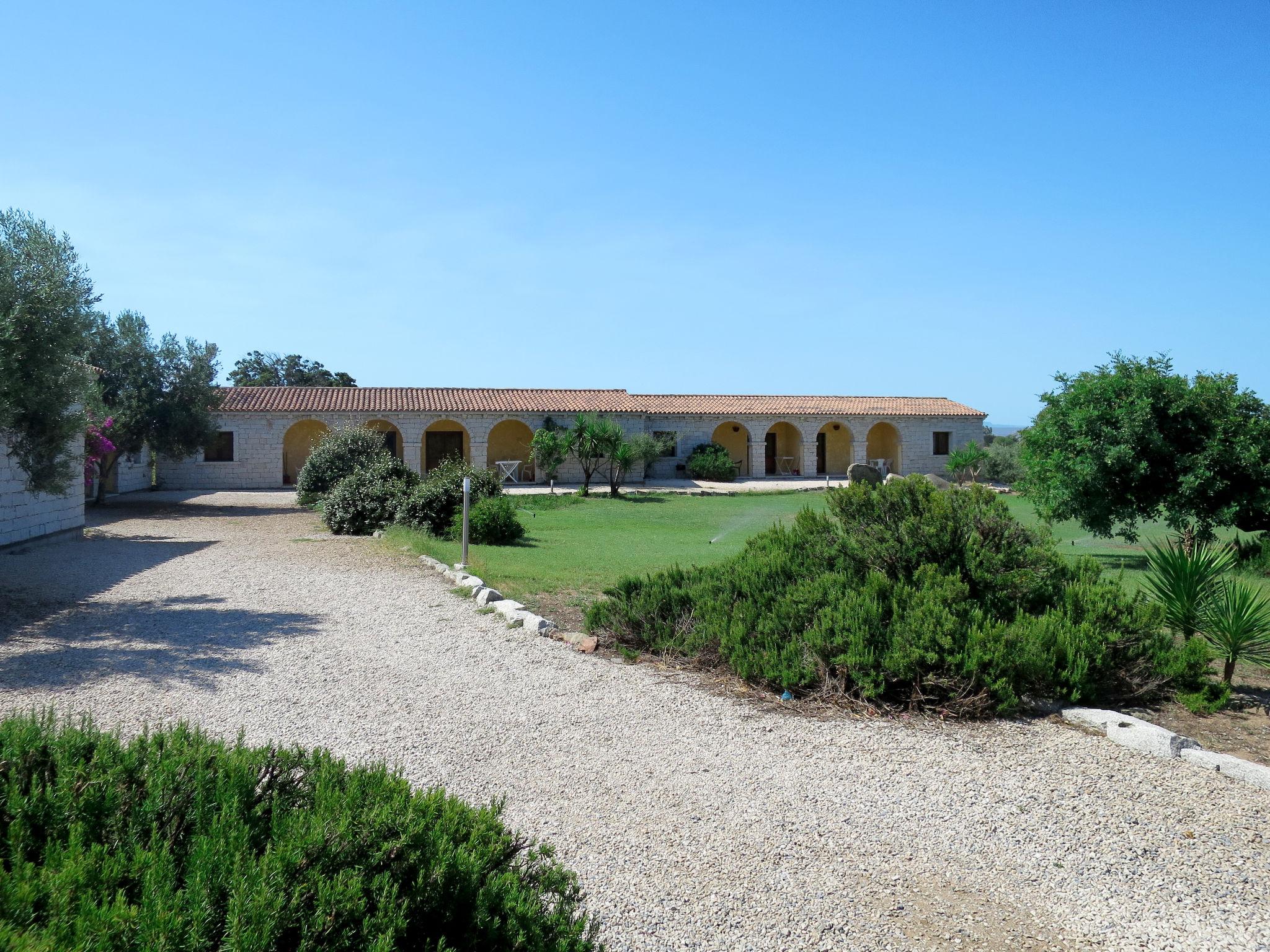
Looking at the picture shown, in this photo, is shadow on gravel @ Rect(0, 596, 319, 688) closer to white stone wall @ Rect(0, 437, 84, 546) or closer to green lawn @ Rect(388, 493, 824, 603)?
green lawn @ Rect(388, 493, 824, 603)

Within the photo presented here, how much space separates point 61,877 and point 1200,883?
3571 mm

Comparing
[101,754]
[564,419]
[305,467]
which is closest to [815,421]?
[564,419]

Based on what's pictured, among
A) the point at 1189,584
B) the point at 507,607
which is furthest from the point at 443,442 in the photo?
the point at 1189,584

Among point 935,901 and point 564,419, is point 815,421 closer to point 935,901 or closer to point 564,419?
point 564,419

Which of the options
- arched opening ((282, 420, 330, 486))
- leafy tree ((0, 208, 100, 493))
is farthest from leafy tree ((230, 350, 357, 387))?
leafy tree ((0, 208, 100, 493))

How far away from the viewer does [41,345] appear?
8.10m

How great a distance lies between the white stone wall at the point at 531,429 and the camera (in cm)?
2745

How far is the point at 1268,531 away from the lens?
37.2 feet

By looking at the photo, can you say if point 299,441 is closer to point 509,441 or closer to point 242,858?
point 509,441

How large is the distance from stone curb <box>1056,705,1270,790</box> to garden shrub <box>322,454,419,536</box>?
12534 millimetres

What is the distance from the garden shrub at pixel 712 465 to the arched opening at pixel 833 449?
6.74 metres

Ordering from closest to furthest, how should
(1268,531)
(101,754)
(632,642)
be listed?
(101,754) → (632,642) → (1268,531)

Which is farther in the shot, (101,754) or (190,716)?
(190,716)

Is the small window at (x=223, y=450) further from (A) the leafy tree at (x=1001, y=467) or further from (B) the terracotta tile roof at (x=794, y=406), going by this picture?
(A) the leafy tree at (x=1001, y=467)
